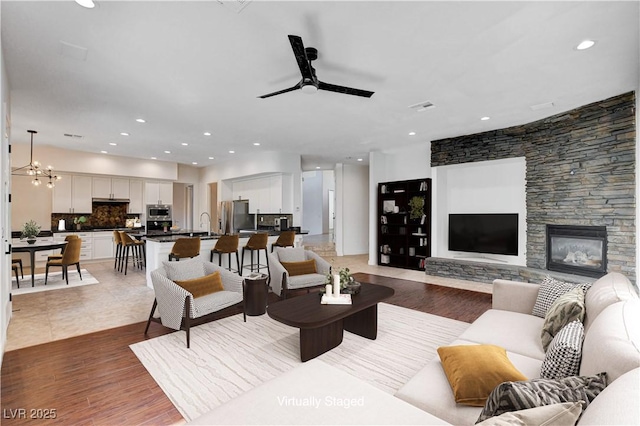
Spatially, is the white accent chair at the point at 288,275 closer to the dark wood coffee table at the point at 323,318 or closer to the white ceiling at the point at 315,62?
the dark wood coffee table at the point at 323,318

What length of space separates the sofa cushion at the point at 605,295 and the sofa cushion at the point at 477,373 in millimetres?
614

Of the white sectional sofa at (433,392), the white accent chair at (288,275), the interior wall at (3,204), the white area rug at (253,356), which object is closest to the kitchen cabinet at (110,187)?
the interior wall at (3,204)

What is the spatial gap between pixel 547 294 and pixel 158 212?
975cm

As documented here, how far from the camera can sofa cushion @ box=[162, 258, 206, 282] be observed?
338cm

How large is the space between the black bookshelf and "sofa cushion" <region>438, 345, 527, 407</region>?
5.37 meters

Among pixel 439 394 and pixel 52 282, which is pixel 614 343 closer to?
pixel 439 394

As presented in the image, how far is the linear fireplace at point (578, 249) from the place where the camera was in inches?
173

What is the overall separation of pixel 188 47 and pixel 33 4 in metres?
1.08

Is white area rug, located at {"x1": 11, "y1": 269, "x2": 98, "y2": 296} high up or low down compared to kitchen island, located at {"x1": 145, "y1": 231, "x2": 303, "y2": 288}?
down

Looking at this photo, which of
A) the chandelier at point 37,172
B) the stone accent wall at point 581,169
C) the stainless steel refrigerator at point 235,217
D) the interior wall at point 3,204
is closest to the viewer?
the interior wall at point 3,204

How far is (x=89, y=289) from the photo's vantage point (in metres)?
5.14

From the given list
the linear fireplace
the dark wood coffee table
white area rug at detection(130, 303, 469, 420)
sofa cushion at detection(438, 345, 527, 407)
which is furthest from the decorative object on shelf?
sofa cushion at detection(438, 345, 527, 407)

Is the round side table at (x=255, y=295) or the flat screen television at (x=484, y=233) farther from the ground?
the flat screen television at (x=484, y=233)

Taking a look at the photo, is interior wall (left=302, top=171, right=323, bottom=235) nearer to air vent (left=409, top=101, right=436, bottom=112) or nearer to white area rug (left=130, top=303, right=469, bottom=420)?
air vent (left=409, top=101, right=436, bottom=112)
